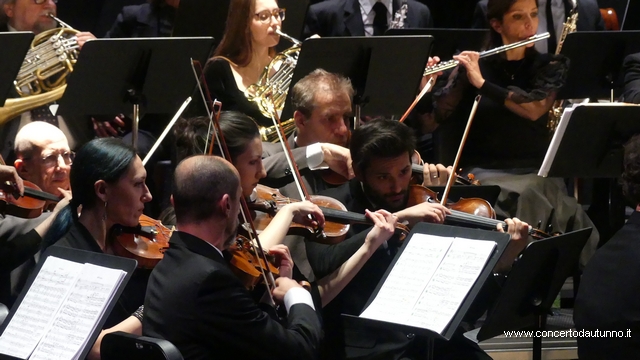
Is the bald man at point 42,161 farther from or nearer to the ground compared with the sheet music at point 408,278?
nearer to the ground

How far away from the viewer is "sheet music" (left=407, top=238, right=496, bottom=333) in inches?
91.1

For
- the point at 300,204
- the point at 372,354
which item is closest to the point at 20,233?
the point at 300,204

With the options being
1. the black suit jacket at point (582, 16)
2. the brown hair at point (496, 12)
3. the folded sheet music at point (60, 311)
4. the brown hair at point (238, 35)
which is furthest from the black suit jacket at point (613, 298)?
the black suit jacket at point (582, 16)

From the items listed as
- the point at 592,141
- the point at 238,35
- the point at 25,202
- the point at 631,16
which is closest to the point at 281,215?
the point at 25,202

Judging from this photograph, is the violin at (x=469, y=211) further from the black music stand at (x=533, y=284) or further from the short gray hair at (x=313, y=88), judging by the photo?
the short gray hair at (x=313, y=88)

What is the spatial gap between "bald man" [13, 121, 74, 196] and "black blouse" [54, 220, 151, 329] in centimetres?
72

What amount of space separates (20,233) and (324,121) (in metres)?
1.19

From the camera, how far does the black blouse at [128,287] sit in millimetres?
2590

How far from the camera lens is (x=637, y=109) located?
11.5 feet

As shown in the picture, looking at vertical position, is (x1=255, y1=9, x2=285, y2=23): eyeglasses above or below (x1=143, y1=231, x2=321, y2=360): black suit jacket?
above

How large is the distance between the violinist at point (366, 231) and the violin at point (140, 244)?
1.65 ft

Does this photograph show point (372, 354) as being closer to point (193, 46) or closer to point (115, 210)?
point (115, 210)

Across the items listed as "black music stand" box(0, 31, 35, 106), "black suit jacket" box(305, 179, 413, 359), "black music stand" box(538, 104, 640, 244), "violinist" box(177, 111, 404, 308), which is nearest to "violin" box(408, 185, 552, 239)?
"black suit jacket" box(305, 179, 413, 359)

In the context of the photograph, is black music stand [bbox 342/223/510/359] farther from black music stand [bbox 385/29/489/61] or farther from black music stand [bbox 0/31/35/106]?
black music stand [bbox 385/29/489/61]
